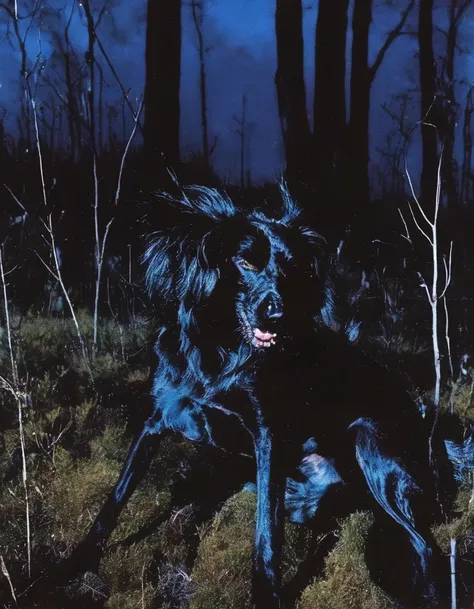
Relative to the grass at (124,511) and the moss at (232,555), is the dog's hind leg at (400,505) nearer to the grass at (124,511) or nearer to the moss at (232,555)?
the grass at (124,511)

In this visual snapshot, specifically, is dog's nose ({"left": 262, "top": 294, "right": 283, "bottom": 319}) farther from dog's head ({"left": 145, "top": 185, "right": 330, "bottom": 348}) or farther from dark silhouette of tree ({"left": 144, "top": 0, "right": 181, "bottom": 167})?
dark silhouette of tree ({"left": 144, "top": 0, "right": 181, "bottom": 167})

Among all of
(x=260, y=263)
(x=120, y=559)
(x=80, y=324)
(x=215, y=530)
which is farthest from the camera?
(x=80, y=324)

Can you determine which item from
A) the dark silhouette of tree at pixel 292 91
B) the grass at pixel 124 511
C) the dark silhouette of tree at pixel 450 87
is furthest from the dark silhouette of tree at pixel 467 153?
the grass at pixel 124 511

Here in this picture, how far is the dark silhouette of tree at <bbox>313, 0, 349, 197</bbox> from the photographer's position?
3010mm

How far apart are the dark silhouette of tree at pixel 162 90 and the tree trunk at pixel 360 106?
Result: 104 cm

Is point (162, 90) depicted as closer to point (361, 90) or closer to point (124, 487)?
point (361, 90)

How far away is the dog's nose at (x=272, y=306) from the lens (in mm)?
2252

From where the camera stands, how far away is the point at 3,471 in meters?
3.05

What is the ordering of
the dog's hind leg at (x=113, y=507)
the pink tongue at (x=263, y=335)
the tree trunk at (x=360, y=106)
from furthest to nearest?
the tree trunk at (x=360, y=106) → the dog's hind leg at (x=113, y=507) → the pink tongue at (x=263, y=335)

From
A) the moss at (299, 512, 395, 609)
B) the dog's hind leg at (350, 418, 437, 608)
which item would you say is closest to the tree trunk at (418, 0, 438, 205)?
the dog's hind leg at (350, 418, 437, 608)

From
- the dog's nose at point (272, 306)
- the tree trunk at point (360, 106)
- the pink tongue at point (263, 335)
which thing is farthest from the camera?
the tree trunk at point (360, 106)

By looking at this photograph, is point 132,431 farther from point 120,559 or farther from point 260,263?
point 260,263

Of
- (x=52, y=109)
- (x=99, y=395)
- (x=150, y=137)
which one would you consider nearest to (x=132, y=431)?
(x=99, y=395)

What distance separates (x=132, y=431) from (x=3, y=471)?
77cm
